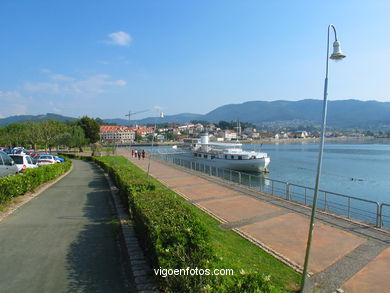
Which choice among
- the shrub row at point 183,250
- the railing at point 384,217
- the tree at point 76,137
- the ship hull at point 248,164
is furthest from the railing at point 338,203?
the tree at point 76,137

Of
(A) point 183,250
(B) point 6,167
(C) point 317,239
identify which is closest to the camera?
(A) point 183,250

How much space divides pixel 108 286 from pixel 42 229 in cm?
412

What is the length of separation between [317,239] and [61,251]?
6.40 meters

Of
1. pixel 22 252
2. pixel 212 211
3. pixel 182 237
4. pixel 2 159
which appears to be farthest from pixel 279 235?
pixel 2 159

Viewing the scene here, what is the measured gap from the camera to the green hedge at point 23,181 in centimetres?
987

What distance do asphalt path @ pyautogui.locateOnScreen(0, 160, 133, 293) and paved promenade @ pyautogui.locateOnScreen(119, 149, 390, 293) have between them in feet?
11.7

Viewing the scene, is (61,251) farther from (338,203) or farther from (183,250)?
(338,203)

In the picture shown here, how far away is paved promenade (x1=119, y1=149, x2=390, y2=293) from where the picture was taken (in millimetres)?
5328

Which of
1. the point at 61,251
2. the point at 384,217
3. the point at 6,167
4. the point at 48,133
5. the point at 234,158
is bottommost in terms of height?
the point at 384,217

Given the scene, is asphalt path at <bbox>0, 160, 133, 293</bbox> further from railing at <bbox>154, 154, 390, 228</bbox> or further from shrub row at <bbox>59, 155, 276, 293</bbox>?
railing at <bbox>154, 154, 390, 228</bbox>

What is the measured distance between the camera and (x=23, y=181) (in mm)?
11609

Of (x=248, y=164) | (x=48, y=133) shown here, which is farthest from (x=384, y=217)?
(x=48, y=133)

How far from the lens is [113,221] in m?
8.40

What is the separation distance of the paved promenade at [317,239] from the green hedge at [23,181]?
6.90 metres
